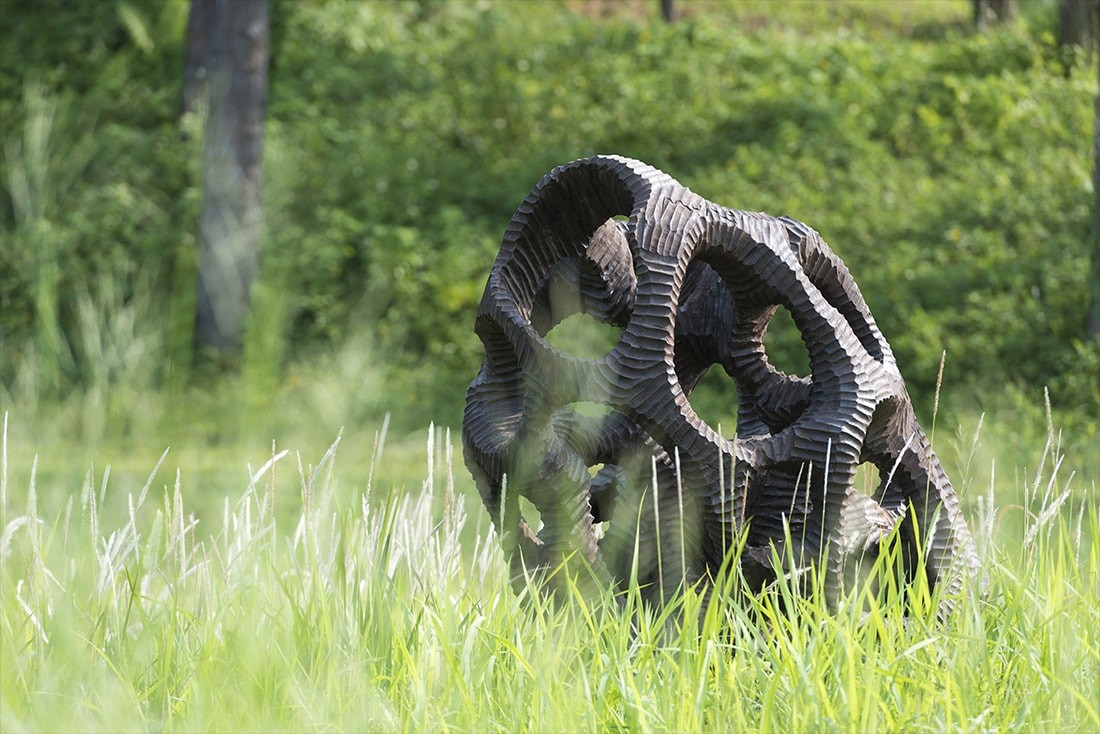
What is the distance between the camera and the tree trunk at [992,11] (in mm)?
14930

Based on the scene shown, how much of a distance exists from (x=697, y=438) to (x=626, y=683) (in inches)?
21.3

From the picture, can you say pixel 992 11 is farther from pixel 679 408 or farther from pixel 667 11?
pixel 679 408

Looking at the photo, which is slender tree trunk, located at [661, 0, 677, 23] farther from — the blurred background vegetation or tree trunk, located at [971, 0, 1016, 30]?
tree trunk, located at [971, 0, 1016, 30]

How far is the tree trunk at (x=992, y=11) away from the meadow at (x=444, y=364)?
0.52 m

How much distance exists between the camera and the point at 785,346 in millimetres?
9367

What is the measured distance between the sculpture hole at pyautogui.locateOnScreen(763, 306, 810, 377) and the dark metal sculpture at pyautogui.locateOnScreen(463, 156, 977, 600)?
19.4 ft

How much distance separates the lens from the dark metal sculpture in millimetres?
2658

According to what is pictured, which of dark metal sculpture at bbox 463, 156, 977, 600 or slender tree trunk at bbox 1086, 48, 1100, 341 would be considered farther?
slender tree trunk at bbox 1086, 48, 1100, 341

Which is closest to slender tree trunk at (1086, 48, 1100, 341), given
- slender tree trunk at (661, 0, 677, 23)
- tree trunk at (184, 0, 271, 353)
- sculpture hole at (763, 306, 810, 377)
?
sculpture hole at (763, 306, 810, 377)

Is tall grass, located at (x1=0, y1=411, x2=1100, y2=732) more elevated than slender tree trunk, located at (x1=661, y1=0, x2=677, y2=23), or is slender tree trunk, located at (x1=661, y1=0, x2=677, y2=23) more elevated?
slender tree trunk, located at (x1=661, y1=0, x2=677, y2=23)

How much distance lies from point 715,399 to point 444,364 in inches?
94.9

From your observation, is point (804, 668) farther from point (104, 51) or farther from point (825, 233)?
point (104, 51)

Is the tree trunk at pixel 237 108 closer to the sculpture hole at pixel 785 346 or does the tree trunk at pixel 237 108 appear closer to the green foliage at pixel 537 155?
the green foliage at pixel 537 155

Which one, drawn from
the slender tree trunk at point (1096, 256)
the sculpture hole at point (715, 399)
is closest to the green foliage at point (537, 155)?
the slender tree trunk at point (1096, 256)
